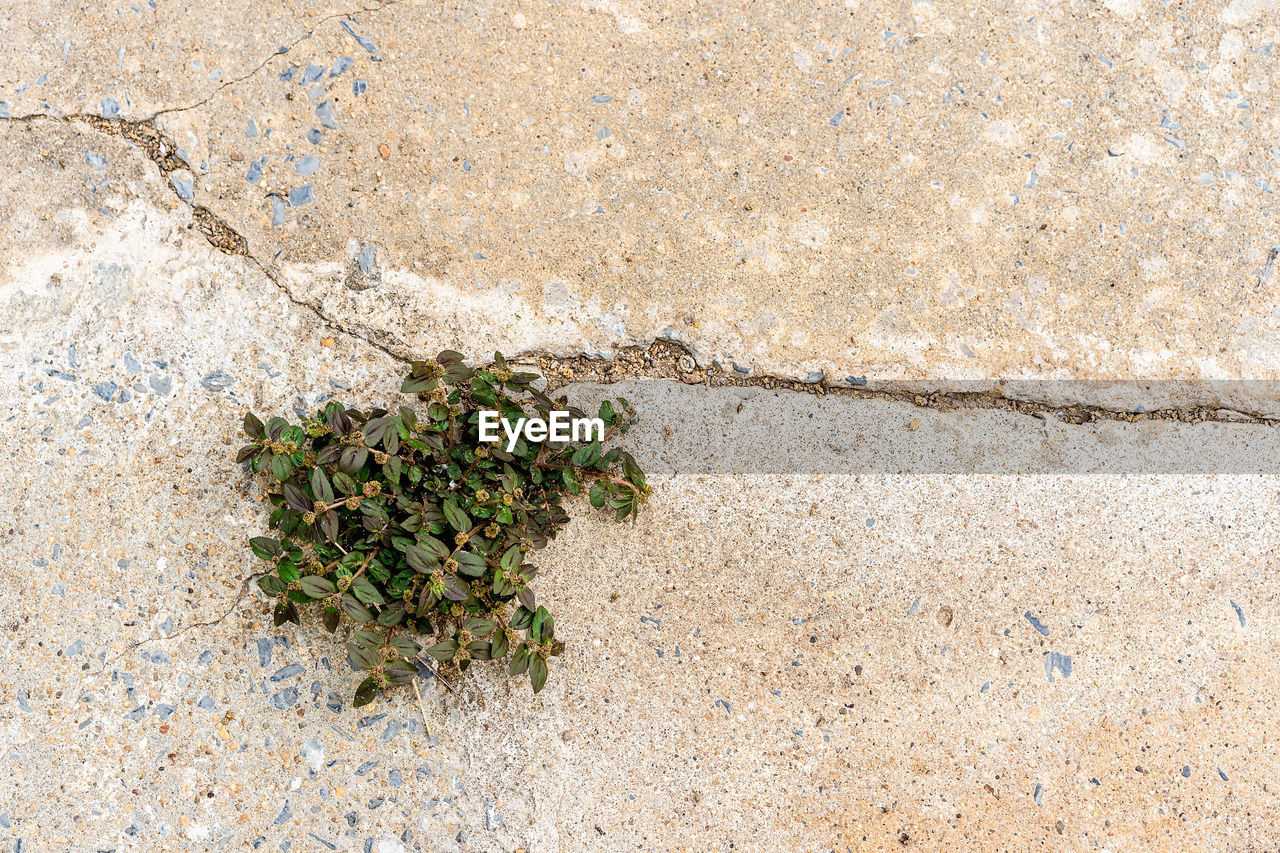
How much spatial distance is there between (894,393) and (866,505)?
335 mm

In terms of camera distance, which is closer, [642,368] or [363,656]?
[363,656]

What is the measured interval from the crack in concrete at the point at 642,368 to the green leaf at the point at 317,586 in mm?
655

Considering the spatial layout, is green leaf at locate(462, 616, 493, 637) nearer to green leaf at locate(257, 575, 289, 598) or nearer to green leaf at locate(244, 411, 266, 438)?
green leaf at locate(257, 575, 289, 598)

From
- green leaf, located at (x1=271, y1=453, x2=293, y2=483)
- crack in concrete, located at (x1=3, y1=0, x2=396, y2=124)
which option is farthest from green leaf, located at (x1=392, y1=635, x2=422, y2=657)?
crack in concrete, located at (x1=3, y1=0, x2=396, y2=124)

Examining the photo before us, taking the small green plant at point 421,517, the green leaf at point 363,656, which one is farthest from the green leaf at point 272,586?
the green leaf at point 363,656

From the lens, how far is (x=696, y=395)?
2.20m

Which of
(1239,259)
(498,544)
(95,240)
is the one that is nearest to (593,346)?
(498,544)

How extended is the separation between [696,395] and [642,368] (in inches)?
6.8

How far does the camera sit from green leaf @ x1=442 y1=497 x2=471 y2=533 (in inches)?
72.6

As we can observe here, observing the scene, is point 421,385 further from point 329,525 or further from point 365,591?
point 365,591

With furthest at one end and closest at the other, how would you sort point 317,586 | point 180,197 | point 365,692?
point 180,197, point 365,692, point 317,586

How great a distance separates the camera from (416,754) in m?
2.07

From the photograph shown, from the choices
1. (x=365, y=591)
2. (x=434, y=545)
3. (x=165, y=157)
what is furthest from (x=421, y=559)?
(x=165, y=157)

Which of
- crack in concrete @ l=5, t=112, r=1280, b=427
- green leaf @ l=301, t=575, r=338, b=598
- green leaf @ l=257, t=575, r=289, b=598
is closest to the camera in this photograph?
green leaf @ l=301, t=575, r=338, b=598
